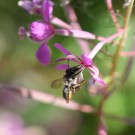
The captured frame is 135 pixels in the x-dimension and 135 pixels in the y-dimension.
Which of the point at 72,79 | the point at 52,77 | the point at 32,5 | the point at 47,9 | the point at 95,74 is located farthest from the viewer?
the point at 52,77

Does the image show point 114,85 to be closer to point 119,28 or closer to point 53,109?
point 119,28

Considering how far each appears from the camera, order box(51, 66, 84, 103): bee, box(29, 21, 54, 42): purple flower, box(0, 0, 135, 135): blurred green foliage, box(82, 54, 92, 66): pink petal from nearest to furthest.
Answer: box(82, 54, 92, 66): pink petal
box(51, 66, 84, 103): bee
box(29, 21, 54, 42): purple flower
box(0, 0, 135, 135): blurred green foliage

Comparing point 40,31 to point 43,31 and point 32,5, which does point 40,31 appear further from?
point 32,5

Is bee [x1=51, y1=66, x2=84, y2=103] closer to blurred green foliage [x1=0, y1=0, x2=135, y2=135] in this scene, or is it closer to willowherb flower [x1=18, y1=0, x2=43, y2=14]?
willowherb flower [x1=18, y1=0, x2=43, y2=14]

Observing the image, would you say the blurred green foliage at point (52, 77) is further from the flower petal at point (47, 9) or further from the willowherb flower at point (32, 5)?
the flower petal at point (47, 9)

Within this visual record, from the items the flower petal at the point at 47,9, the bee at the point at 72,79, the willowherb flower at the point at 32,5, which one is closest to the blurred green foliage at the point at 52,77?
the willowherb flower at the point at 32,5

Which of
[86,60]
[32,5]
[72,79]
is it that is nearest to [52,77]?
[32,5]

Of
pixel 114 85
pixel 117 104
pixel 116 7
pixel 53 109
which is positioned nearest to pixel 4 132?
pixel 53 109

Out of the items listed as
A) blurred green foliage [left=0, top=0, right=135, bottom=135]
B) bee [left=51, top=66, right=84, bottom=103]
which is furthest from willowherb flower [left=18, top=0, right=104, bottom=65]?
blurred green foliage [left=0, top=0, right=135, bottom=135]
